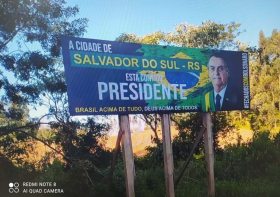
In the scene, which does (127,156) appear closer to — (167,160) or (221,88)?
(167,160)

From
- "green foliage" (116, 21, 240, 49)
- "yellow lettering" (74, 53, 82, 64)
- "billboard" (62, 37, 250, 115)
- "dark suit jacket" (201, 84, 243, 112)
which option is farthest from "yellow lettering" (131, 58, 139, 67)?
"green foliage" (116, 21, 240, 49)

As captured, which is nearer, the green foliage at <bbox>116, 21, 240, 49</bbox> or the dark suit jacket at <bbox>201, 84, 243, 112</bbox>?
the dark suit jacket at <bbox>201, 84, 243, 112</bbox>

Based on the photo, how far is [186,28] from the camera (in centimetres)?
2258

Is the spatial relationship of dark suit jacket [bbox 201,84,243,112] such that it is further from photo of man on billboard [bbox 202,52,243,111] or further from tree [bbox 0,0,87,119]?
tree [bbox 0,0,87,119]

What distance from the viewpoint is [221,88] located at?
9.08 meters

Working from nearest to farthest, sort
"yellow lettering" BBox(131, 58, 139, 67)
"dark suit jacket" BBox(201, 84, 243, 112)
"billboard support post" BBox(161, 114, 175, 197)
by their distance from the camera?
"yellow lettering" BBox(131, 58, 139, 67) → "billboard support post" BBox(161, 114, 175, 197) → "dark suit jacket" BBox(201, 84, 243, 112)

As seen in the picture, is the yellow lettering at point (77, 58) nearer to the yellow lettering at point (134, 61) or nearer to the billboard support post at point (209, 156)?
the yellow lettering at point (134, 61)

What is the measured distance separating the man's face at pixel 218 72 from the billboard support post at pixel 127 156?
2.50 metres

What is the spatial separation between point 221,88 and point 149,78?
208cm

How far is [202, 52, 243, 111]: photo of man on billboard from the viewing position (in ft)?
29.0

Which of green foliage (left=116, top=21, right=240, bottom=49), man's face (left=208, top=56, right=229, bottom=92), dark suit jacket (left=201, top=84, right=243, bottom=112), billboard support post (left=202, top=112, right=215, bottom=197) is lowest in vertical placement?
billboard support post (left=202, top=112, right=215, bottom=197)

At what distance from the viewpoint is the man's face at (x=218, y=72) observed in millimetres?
8891

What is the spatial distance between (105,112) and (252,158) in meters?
8.28

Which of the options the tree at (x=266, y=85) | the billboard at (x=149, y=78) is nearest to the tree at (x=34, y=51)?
the billboard at (x=149, y=78)
